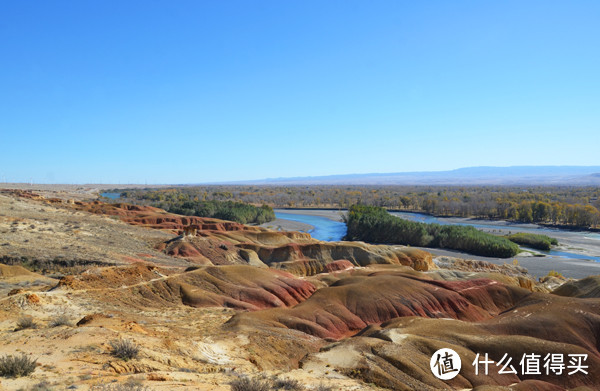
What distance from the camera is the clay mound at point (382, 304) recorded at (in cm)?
2838

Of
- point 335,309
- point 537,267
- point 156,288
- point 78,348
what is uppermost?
point 78,348

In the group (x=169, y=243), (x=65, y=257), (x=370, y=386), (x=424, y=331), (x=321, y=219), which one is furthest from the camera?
(x=321, y=219)

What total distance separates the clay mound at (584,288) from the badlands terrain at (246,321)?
0.63 ft

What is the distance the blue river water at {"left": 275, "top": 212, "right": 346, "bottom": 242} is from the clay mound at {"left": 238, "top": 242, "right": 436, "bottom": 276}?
103 feet

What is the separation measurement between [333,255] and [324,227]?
2211 inches

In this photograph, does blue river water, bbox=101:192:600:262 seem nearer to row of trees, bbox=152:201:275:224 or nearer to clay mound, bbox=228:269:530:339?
row of trees, bbox=152:201:275:224

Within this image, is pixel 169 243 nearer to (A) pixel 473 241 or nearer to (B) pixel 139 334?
(B) pixel 139 334

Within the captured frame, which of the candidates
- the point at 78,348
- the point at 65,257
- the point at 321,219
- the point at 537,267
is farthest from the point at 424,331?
the point at 321,219

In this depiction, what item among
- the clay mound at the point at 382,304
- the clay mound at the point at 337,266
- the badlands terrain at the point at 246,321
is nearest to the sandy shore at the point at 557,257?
the badlands terrain at the point at 246,321

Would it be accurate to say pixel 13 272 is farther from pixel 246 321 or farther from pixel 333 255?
pixel 333 255

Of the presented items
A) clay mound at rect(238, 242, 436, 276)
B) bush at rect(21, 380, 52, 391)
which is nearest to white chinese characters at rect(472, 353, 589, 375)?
bush at rect(21, 380, 52, 391)

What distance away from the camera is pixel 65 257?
1526 inches

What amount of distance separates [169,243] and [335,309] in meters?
31.7

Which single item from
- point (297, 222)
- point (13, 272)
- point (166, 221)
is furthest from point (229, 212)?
point (13, 272)
